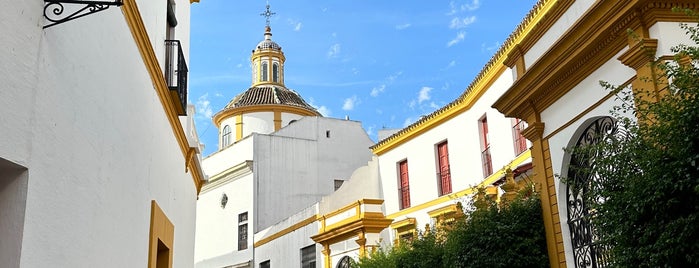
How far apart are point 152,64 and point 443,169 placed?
546 inches

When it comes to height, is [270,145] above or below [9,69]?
above

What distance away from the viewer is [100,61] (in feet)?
16.6

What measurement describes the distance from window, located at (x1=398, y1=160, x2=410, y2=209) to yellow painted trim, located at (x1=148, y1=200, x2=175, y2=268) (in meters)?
13.3

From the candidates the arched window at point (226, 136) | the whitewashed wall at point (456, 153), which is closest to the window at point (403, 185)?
the whitewashed wall at point (456, 153)

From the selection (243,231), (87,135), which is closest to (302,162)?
(243,231)

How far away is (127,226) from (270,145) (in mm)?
22263

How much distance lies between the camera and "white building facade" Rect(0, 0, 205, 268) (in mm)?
3455

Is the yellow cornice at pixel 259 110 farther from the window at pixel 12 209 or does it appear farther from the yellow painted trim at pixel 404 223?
the window at pixel 12 209

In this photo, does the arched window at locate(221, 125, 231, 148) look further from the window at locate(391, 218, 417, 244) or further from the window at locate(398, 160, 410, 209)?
the window at locate(391, 218, 417, 244)

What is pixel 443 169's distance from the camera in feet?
66.0

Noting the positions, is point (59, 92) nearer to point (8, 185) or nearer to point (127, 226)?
point (8, 185)

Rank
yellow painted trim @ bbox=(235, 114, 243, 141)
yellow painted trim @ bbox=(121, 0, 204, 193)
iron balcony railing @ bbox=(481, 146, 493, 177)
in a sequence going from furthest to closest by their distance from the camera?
yellow painted trim @ bbox=(235, 114, 243, 141)
iron balcony railing @ bbox=(481, 146, 493, 177)
yellow painted trim @ bbox=(121, 0, 204, 193)

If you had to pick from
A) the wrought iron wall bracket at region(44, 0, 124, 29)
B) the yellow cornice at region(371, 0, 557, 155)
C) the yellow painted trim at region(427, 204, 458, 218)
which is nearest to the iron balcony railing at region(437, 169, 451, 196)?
the yellow painted trim at region(427, 204, 458, 218)

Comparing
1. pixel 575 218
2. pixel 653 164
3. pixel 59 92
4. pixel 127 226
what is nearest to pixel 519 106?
pixel 575 218
